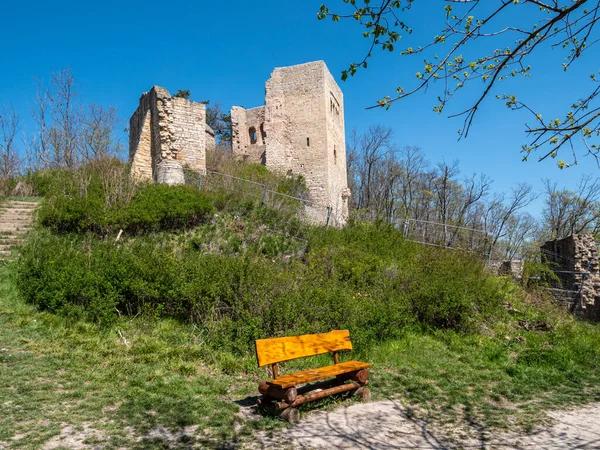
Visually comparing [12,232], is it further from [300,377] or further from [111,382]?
[300,377]

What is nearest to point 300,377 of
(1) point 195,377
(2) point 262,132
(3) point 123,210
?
(1) point 195,377

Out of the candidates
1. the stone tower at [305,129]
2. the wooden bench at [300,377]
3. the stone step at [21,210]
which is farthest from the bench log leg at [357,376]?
the stone tower at [305,129]

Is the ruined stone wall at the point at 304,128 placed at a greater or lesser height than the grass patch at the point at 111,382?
greater

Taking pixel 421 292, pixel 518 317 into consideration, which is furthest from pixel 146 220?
pixel 518 317

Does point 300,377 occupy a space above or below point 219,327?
below

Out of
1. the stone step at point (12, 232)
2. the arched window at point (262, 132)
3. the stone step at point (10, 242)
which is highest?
the arched window at point (262, 132)

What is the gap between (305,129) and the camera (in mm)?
26297

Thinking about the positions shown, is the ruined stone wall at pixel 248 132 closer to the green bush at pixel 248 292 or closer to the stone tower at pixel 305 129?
the stone tower at pixel 305 129

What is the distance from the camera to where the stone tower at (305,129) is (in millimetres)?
25906

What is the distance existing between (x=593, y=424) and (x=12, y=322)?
847cm

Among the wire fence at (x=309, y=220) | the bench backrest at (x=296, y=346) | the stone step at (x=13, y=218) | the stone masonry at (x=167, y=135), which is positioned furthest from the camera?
the stone masonry at (x=167, y=135)

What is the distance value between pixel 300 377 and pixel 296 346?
449mm

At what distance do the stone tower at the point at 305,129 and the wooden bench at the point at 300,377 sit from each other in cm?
1957

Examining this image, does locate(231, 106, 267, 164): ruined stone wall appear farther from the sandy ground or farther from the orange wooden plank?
the sandy ground
